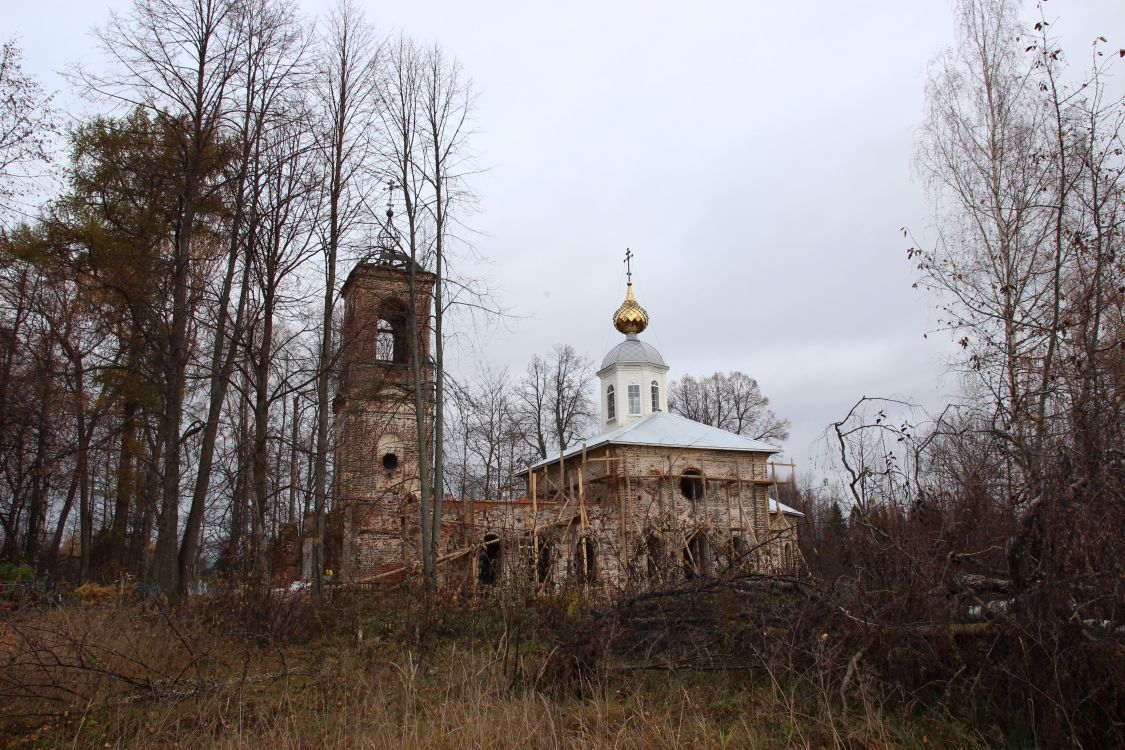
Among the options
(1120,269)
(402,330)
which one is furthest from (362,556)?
(1120,269)

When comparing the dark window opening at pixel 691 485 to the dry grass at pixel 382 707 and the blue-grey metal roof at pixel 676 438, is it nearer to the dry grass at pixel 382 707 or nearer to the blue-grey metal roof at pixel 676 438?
the blue-grey metal roof at pixel 676 438

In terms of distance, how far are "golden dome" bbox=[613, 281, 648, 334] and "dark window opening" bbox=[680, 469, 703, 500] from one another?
8930 millimetres

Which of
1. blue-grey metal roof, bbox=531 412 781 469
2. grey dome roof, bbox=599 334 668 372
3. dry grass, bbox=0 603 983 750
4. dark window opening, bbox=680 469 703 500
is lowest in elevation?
dry grass, bbox=0 603 983 750

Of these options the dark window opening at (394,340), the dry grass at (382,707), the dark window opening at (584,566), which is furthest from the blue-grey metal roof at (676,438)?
the dry grass at (382,707)

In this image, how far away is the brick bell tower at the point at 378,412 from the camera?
1402 centimetres

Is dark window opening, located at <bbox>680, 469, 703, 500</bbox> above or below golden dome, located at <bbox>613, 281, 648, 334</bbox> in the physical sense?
below

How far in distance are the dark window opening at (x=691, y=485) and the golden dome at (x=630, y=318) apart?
8.93 meters

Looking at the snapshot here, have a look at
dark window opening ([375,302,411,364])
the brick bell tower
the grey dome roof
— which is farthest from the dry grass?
the grey dome roof

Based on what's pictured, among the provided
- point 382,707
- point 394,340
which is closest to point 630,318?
point 394,340

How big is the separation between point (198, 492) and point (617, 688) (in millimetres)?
7535

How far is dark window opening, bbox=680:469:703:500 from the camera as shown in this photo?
2509 centimetres

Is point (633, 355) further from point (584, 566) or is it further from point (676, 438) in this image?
point (584, 566)

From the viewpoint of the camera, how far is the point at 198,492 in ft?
38.0

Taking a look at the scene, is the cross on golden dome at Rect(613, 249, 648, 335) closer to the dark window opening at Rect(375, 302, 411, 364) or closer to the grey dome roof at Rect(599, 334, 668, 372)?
the grey dome roof at Rect(599, 334, 668, 372)
